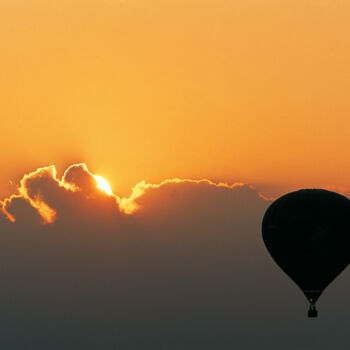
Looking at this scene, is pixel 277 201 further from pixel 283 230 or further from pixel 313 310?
pixel 313 310

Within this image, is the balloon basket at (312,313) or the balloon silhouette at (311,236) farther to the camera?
the balloon silhouette at (311,236)

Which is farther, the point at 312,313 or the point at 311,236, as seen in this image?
the point at 311,236

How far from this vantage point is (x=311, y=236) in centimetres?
11300

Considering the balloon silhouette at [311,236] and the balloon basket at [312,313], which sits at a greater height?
the balloon silhouette at [311,236]

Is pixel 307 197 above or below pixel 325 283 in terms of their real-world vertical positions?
above

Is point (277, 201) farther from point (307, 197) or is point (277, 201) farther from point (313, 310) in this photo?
point (313, 310)

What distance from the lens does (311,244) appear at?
112938 millimetres

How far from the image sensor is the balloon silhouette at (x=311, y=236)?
112938mm

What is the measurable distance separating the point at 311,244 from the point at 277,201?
16.7 feet

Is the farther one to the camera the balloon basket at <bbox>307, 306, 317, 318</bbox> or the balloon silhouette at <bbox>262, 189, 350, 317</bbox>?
the balloon silhouette at <bbox>262, 189, 350, 317</bbox>

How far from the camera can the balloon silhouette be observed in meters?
113

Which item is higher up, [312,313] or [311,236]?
[311,236]

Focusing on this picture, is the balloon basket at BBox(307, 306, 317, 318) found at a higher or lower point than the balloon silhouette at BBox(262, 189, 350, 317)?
lower

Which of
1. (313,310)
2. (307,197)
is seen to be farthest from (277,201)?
(313,310)
